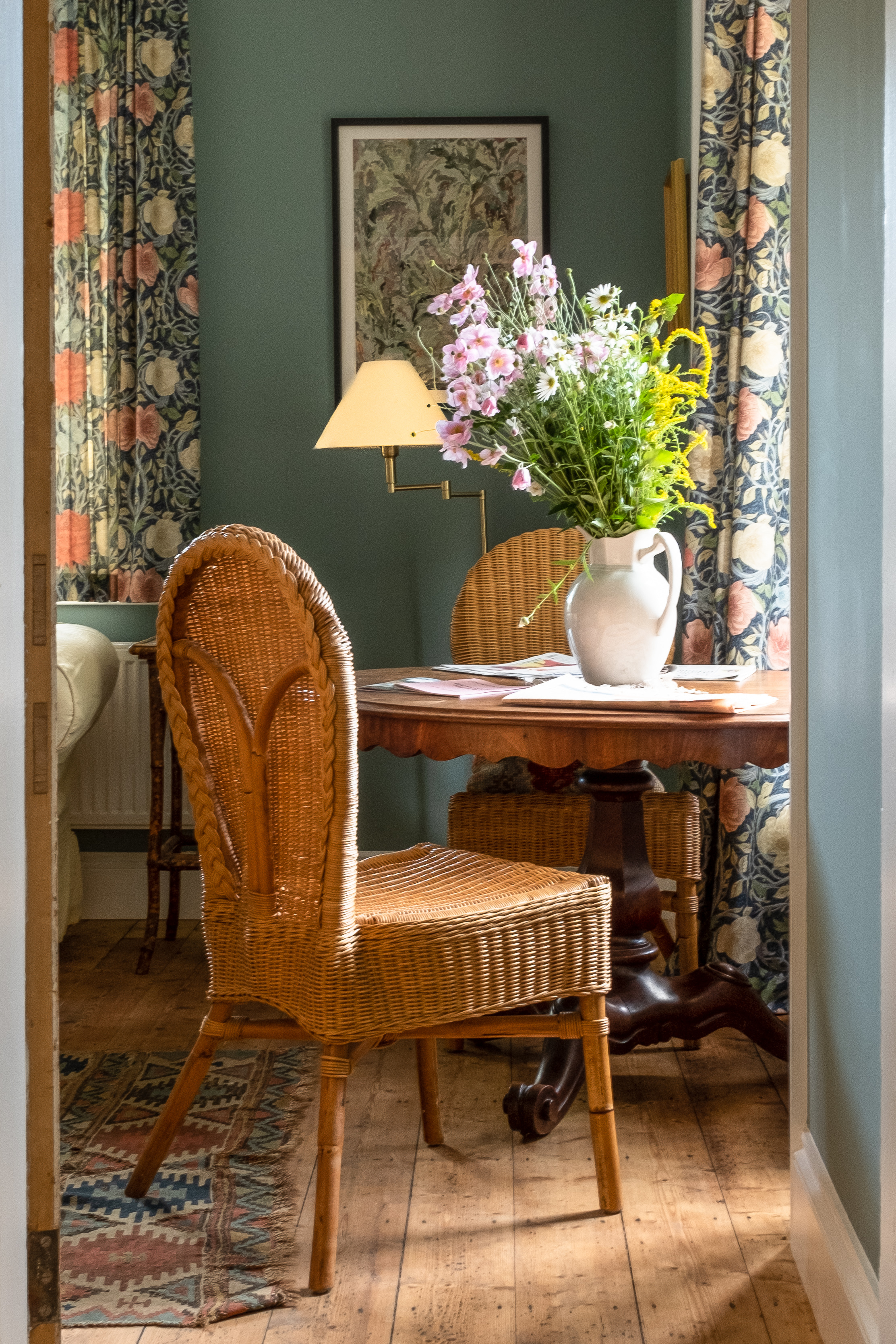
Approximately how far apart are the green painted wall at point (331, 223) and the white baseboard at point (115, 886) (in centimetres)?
65

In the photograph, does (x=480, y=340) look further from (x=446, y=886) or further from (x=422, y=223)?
(x=422, y=223)

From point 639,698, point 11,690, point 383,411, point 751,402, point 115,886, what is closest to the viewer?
point 11,690

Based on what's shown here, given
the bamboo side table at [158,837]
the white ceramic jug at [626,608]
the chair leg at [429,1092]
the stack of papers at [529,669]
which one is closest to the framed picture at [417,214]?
the bamboo side table at [158,837]

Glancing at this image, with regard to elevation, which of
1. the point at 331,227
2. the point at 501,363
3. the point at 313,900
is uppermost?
the point at 331,227

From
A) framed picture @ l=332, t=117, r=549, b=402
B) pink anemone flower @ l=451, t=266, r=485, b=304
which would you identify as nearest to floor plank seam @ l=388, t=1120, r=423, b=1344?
pink anemone flower @ l=451, t=266, r=485, b=304

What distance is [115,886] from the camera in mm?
3703

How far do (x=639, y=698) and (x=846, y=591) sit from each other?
2.06ft

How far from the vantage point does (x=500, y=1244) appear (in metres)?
1.78

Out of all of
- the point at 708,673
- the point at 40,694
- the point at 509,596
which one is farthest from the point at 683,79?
the point at 40,694

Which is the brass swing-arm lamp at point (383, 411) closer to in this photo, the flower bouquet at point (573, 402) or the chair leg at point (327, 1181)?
the flower bouquet at point (573, 402)

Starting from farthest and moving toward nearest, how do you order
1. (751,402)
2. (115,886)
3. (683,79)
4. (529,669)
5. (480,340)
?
(115,886)
(683,79)
(751,402)
(529,669)
(480,340)

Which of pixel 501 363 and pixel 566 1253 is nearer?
pixel 566 1253

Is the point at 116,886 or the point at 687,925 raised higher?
the point at 687,925

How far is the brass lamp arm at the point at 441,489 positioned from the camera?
3387 millimetres
